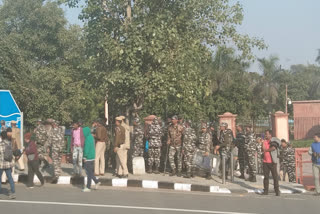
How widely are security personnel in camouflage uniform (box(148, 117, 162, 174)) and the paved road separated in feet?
6.42

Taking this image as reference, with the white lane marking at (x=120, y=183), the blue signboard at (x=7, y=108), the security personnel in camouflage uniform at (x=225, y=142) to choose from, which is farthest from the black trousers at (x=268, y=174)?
the blue signboard at (x=7, y=108)

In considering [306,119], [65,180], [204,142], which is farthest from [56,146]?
[306,119]

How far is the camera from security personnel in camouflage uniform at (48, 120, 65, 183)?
13.9m

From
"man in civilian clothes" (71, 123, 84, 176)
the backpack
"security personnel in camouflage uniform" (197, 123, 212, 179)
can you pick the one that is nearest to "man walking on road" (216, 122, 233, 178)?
"security personnel in camouflage uniform" (197, 123, 212, 179)

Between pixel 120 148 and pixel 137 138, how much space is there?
1162mm

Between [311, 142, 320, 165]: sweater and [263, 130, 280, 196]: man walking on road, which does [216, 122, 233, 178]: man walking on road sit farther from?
[311, 142, 320, 165]: sweater

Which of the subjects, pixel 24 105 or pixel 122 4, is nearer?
pixel 122 4

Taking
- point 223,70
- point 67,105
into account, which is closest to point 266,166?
point 67,105

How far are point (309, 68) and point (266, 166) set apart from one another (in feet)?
214

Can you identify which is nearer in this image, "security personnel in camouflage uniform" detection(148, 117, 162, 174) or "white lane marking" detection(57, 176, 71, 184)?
"white lane marking" detection(57, 176, 71, 184)

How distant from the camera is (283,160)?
1645 centimetres

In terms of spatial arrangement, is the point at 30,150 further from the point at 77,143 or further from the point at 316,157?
the point at 316,157

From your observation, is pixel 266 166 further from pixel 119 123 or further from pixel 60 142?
pixel 60 142

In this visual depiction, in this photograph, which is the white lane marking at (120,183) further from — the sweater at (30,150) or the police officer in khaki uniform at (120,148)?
the sweater at (30,150)
